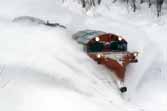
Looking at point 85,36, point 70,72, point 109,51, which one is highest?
point 85,36

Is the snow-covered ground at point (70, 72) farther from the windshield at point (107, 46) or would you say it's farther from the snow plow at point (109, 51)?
the windshield at point (107, 46)

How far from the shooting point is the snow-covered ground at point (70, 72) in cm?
1241

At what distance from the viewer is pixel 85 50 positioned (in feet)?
49.5

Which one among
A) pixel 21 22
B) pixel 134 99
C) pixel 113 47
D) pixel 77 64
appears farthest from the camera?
pixel 21 22

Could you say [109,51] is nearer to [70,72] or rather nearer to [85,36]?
[85,36]

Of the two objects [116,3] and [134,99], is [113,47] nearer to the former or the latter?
[134,99]

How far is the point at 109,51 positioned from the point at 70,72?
170cm

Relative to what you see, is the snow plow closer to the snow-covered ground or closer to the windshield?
the windshield

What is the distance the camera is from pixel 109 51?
15.1m

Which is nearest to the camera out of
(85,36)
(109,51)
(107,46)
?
(109,51)

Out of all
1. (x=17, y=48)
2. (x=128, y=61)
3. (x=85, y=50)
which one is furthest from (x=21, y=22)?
(x=128, y=61)

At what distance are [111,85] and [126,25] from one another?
21.1 ft

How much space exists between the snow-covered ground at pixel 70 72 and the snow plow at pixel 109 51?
22 cm

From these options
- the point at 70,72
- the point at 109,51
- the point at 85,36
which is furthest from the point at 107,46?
the point at 70,72
